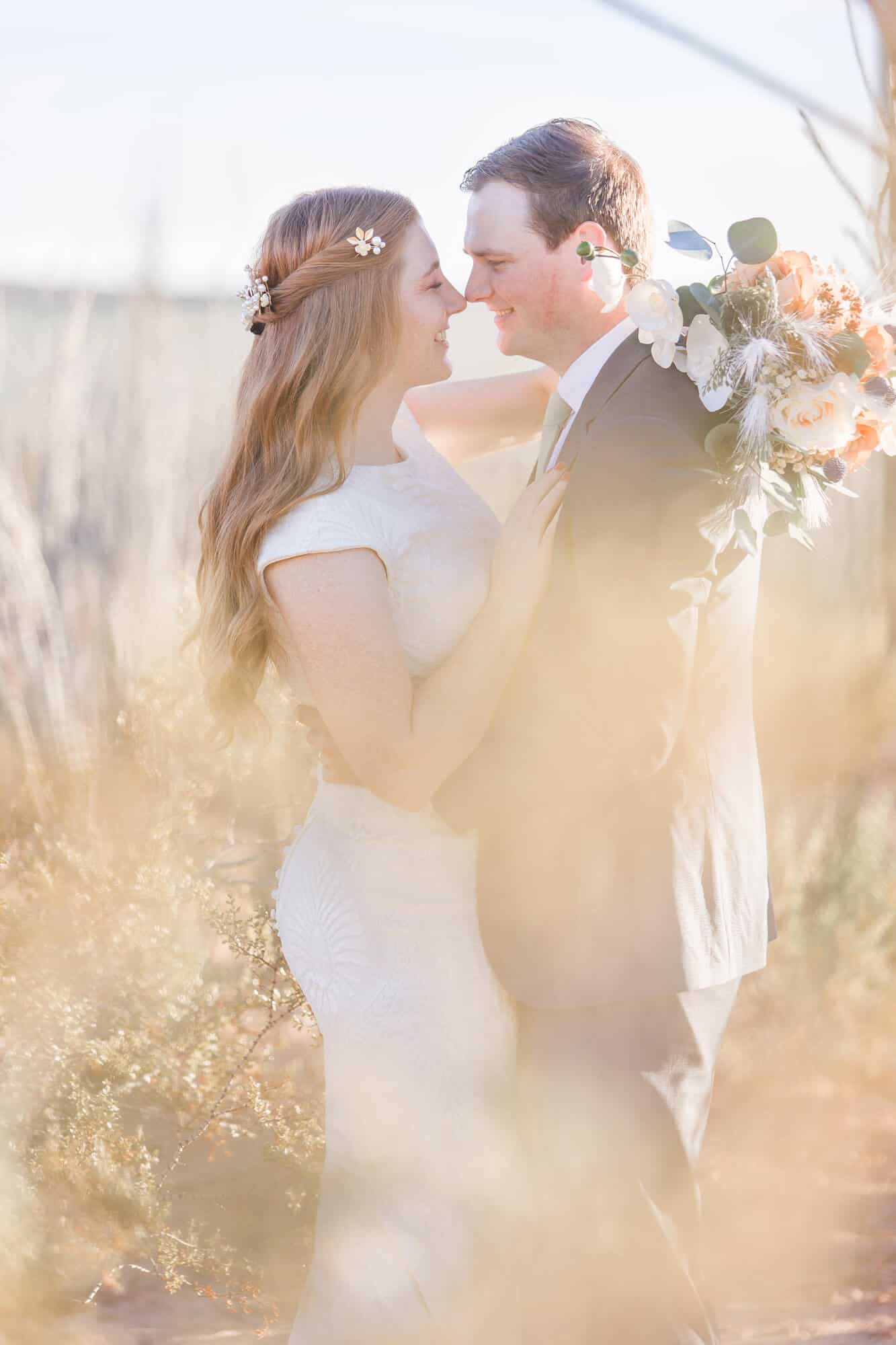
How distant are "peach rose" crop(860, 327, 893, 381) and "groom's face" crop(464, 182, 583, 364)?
2.48 ft

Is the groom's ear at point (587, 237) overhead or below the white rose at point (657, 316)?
overhead

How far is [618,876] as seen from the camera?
2.04m

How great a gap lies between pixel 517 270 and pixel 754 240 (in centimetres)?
78

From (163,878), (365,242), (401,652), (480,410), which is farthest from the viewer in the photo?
(163,878)

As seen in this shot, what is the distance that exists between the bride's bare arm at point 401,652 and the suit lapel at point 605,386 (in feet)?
0.23

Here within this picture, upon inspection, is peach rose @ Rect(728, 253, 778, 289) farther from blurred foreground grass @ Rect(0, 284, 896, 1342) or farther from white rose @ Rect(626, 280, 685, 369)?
blurred foreground grass @ Rect(0, 284, 896, 1342)

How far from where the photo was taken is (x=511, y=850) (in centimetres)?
212

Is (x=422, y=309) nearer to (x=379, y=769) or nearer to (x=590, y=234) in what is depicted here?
(x=590, y=234)

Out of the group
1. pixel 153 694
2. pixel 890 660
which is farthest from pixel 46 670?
pixel 890 660

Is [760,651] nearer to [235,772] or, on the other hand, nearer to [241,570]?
[235,772]

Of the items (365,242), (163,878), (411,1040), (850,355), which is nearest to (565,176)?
(365,242)

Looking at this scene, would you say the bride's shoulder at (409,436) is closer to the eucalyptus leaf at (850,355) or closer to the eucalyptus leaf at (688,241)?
the eucalyptus leaf at (688,241)

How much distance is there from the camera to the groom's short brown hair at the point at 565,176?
2.51 m

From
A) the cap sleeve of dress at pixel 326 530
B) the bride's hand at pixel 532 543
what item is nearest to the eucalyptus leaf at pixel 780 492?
the bride's hand at pixel 532 543
